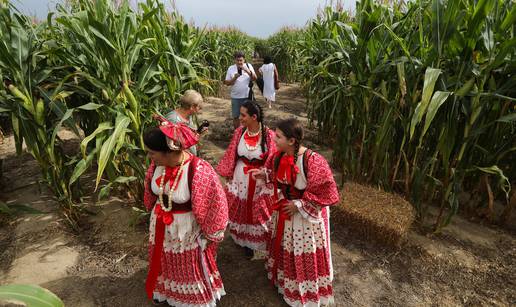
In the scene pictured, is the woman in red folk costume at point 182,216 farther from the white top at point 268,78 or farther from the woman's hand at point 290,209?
the white top at point 268,78

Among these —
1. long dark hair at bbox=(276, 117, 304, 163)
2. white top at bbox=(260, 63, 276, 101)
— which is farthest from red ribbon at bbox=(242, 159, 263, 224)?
white top at bbox=(260, 63, 276, 101)

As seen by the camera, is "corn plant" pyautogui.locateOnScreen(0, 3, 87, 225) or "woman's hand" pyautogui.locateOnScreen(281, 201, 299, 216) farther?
"corn plant" pyautogui.locateOnScreen(0, 3, 87, 225)

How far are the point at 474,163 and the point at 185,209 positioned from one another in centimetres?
332

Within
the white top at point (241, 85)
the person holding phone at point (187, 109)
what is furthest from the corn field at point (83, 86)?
the white top at point (241, 85)

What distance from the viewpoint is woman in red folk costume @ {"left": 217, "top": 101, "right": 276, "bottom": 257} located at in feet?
9.42

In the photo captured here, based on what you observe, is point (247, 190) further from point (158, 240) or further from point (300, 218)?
point (158, 240)

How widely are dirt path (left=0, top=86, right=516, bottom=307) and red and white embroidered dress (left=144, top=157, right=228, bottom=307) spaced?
43cm

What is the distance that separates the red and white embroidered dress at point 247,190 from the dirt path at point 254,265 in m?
0.33

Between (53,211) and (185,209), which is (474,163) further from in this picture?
(53,211)

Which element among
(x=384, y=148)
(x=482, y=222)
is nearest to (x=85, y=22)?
(x=384, y=148)

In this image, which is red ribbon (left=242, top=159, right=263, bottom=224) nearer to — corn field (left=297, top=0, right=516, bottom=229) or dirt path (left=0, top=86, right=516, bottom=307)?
dirt path (left=0, top=86, right=516, bottom=307)

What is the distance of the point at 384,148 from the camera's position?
Result: 3635mm

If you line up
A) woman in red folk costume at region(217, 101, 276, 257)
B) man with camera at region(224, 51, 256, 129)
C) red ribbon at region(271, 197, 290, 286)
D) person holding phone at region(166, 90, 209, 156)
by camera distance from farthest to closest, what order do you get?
man with camera at region(224, 51, 256, 129)
person holding phone at region(166, 90, 209, 156)
woman in red folk costume at region(217, 101, 276, 257)
red ribbon at region(271, 197, 290, 286)

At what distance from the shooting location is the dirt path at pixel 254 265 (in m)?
2.68
